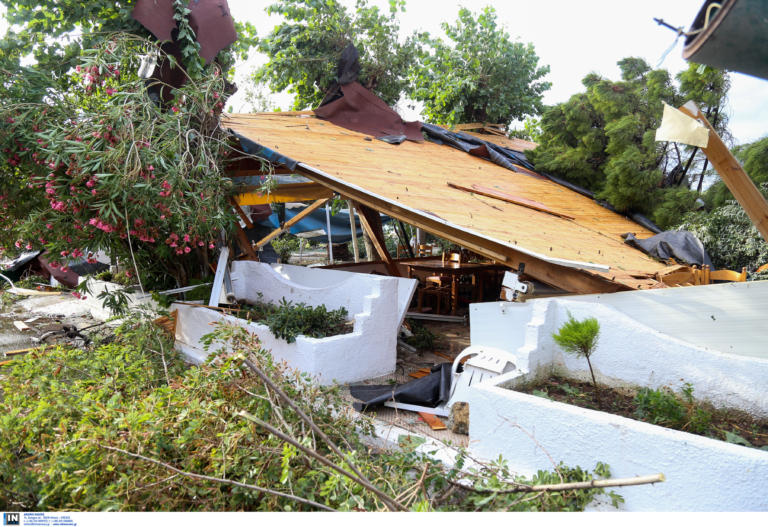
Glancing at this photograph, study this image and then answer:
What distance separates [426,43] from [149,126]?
11202 millimetres

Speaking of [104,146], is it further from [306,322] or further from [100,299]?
[100,299]

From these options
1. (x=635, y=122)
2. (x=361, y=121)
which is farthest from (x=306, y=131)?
(x=635, y=122)

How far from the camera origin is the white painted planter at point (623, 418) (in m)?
2.92

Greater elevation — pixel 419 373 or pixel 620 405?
pixel 620 405

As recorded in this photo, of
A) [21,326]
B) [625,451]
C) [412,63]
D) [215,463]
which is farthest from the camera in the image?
[412,63]

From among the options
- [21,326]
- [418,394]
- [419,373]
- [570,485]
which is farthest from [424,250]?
[570,485]

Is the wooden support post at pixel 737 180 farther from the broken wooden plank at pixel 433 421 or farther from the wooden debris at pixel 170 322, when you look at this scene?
the wooden debris at pixel 170 322

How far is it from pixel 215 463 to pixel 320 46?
1215 centimetres

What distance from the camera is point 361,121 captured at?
1009 centimetres

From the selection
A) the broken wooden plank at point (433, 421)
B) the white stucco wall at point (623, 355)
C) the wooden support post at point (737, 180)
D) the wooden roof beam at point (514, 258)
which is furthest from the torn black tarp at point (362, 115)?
the wooden support post at point (737, 180)

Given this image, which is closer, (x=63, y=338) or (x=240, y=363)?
(x=240, y=363)

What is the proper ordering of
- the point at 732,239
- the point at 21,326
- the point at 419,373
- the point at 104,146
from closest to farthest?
the point at 104,146, the point at 419,373, the point at 732,239, the point at 21,326

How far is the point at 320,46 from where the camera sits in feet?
42.4

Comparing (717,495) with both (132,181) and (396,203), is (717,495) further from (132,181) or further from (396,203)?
(132,181)
